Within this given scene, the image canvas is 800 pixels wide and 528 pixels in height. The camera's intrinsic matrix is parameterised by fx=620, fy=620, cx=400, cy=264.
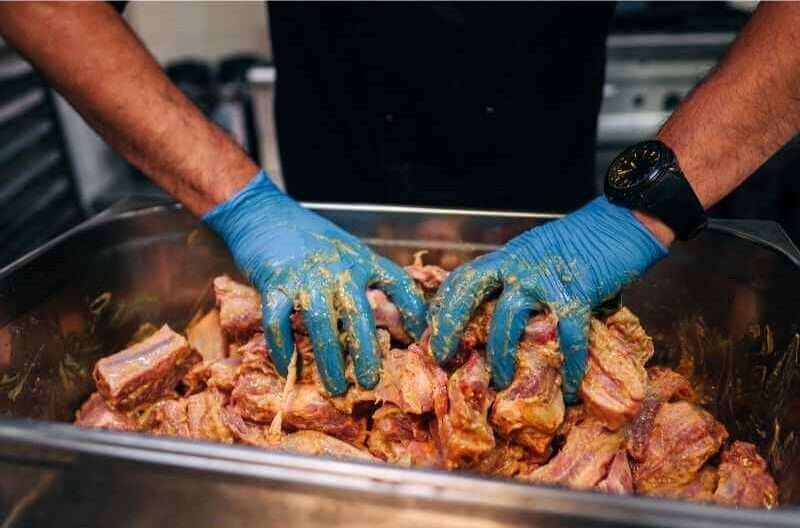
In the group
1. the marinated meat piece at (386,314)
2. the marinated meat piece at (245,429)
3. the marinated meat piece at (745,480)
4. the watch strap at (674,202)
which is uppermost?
the watch strap at (674,202)

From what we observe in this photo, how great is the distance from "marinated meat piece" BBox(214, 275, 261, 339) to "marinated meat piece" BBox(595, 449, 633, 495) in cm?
101

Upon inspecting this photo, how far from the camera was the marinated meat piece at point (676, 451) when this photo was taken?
153 cm

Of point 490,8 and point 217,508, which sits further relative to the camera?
point 490,8

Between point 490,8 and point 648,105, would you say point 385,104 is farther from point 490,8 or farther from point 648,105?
point 648,105

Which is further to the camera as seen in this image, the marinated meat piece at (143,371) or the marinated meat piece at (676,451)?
the marinated meat piece at (143,371)

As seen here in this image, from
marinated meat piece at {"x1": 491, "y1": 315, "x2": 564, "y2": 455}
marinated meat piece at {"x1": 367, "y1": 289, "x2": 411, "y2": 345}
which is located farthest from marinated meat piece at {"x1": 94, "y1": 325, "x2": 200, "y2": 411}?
marinated meat piece at {"x1": 491, "y1": 315, "x2": 564, "y2": 455}

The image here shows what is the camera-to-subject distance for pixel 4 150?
12.7 feet

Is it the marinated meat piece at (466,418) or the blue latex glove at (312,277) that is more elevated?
the blue latex glove at (312,277)

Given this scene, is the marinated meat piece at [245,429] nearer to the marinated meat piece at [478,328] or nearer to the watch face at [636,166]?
the marinated meat piece at [478,328]

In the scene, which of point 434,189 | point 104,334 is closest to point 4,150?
point 104,334

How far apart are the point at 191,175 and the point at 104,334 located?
0.60 m

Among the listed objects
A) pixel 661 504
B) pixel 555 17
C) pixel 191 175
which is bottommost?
pixel 661 504

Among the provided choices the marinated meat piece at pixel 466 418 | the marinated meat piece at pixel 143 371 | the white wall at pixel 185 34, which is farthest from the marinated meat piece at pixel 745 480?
the white wall at pixel 185 34

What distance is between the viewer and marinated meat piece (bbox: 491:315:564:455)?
1.45m
